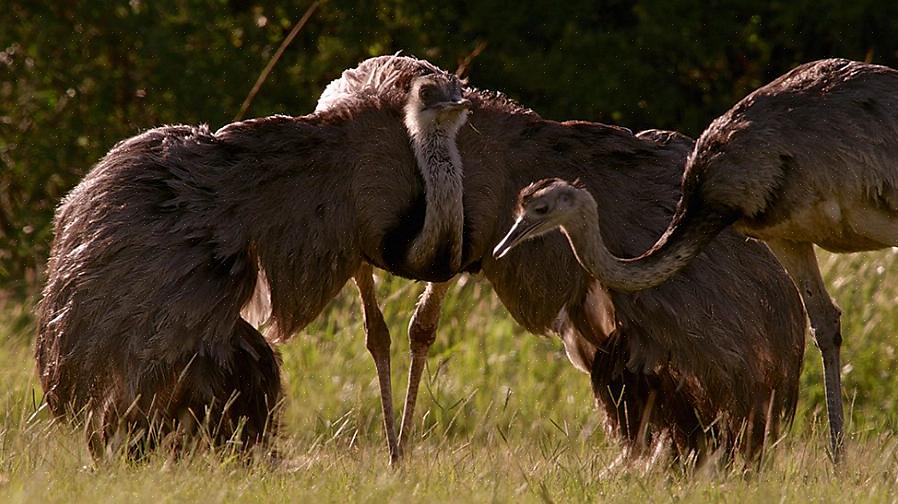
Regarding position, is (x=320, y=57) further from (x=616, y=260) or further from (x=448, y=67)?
(x=616, y=260)

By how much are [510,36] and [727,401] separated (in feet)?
19.8

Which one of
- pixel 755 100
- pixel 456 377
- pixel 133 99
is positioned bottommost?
pixel 456 377

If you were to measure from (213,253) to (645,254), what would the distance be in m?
1.56

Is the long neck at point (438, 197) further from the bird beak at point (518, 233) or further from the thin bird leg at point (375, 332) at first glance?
the thin bird leg at point (375, 332)

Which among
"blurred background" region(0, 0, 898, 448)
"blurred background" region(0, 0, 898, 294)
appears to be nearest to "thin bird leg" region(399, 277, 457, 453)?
"blurred background" region(0, 0, 898, 448)

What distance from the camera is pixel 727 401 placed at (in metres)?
6.99

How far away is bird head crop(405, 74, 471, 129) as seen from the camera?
23.4 feet

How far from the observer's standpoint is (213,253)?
270 inches

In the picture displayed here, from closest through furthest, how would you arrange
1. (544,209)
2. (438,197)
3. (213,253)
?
(544,209), (213,253), (438,197)

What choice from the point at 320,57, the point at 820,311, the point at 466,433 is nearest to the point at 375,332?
the point at 466,433

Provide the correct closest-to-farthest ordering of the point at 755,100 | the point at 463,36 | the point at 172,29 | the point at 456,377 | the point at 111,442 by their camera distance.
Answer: the point at 111,442 < the point at 755,100 < the point at 456,377 < the point at 172,29 < the point at 463,36

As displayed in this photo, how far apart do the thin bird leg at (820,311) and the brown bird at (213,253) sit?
1.25 metres

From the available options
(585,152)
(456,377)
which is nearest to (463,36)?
(456,377)

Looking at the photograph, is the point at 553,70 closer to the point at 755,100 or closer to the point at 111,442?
the point at 755,100
